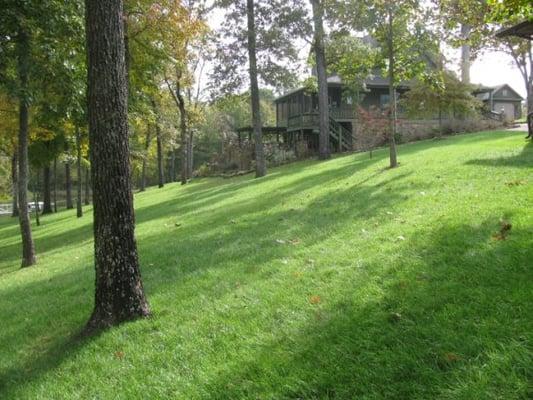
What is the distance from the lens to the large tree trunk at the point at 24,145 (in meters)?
10.9

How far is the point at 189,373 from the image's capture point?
3729mm

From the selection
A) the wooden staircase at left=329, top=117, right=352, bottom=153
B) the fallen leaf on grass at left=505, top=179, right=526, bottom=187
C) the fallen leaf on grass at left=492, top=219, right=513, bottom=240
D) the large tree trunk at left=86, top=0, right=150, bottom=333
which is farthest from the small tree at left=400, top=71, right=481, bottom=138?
the large tree trunk at left=86, top=0, right=150, bottom=333

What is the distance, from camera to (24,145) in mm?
12367

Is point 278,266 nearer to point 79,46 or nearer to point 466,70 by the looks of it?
point 79,46

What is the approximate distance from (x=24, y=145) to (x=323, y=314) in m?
11.1

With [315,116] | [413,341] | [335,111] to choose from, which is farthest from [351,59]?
[335,111]

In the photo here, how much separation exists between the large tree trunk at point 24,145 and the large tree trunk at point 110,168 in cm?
688

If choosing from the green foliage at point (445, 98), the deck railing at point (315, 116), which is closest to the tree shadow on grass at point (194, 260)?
the green foliage at point (445, 98)

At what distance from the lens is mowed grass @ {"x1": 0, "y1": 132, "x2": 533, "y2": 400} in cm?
312

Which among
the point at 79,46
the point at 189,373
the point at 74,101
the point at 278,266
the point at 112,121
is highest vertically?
the point at 79,46

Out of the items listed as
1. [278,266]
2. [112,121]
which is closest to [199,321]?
[278,266]

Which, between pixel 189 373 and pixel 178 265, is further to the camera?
pixel 178 265

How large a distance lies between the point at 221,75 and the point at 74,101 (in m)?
13.0

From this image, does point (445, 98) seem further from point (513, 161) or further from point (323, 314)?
point (323, 314)
